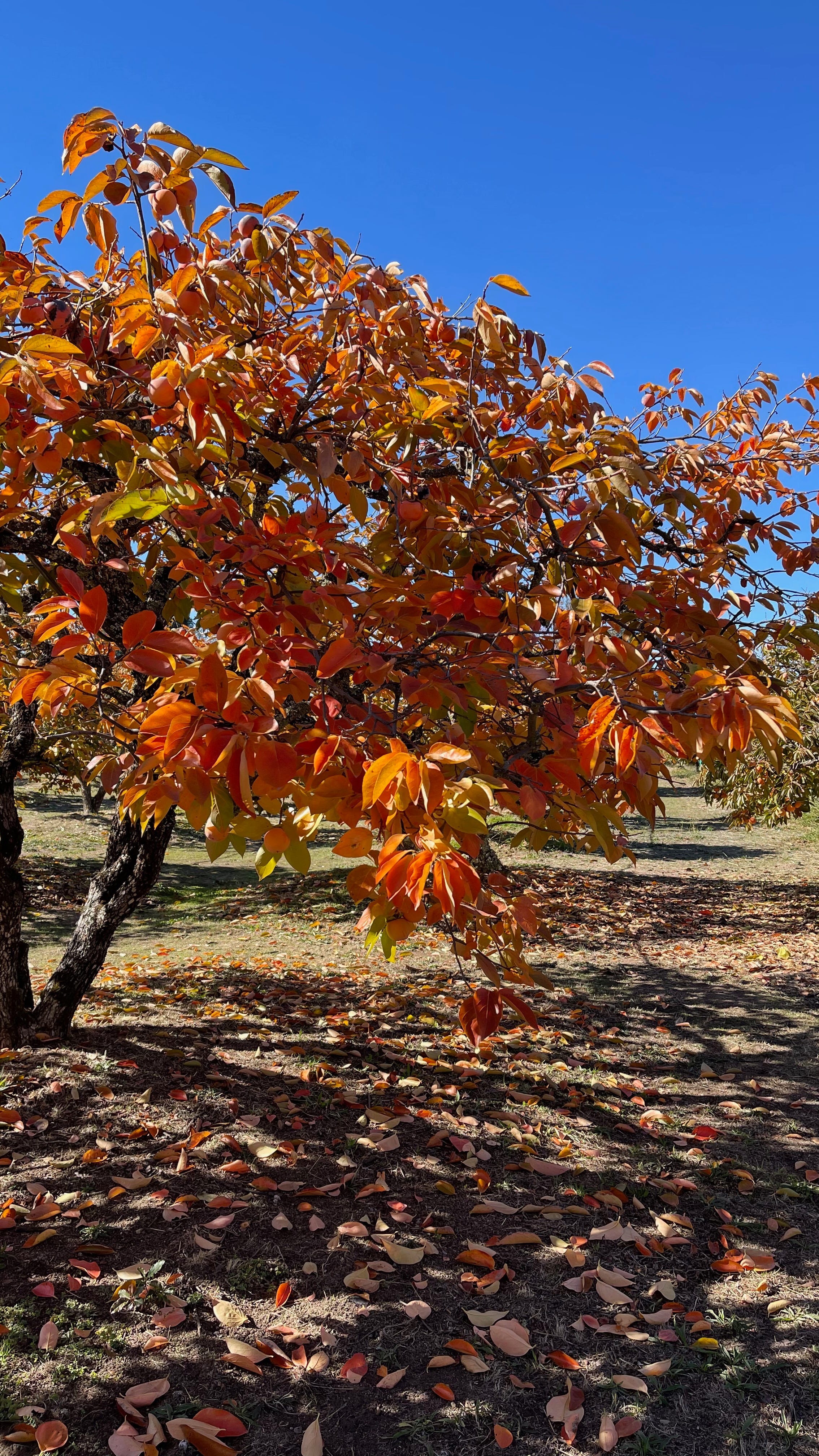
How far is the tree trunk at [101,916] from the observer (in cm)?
450

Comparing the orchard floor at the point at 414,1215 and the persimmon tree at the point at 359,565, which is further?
the orchard floor at the point at 414,1215

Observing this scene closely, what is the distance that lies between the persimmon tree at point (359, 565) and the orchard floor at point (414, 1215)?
137 cm

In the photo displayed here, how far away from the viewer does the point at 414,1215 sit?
322 cm


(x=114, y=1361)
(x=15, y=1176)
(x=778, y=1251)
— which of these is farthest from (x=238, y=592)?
(x=778, y=1251)

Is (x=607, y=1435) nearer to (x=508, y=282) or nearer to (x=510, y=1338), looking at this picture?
(x=510, y=1338)

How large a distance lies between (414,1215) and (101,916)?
2353 millimetres

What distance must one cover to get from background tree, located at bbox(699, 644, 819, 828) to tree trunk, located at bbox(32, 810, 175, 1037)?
599 cm

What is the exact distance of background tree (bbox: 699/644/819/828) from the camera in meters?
9.26

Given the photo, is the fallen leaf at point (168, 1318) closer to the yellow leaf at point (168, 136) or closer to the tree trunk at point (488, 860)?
the yellow leaf at point (168, 136)

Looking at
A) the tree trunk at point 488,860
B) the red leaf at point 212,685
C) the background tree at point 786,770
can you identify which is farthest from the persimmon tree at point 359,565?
the background tree at point 786,770

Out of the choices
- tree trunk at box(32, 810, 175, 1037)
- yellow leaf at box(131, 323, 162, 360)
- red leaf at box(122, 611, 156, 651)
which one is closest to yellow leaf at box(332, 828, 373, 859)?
red leaf at box(122, 611, 156, 651)

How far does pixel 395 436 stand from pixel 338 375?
393 mm

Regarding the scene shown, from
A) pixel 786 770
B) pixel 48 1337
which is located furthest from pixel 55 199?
pixel 786 770

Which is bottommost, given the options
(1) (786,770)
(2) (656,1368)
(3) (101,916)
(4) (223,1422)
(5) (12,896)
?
(2) (656,1368)
